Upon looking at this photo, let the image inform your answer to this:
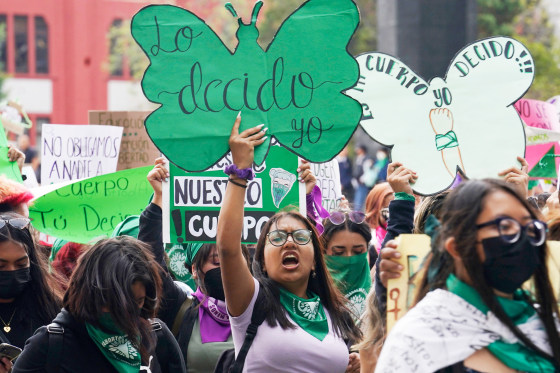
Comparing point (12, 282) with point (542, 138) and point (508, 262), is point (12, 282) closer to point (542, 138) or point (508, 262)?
point (508, 262)

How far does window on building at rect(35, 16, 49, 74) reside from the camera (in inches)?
1585

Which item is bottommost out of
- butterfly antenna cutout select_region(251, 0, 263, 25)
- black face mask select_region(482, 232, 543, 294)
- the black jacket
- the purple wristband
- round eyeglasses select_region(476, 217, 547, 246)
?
the black jacket

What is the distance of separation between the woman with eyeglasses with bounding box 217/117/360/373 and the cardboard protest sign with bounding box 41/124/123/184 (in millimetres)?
2660

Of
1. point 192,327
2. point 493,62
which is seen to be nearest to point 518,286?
point 493,62

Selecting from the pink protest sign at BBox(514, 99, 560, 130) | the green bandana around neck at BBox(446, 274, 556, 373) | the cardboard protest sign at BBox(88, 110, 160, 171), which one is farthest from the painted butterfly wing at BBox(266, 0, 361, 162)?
the pink protest sign at BBox(514, 99, 560, 130)

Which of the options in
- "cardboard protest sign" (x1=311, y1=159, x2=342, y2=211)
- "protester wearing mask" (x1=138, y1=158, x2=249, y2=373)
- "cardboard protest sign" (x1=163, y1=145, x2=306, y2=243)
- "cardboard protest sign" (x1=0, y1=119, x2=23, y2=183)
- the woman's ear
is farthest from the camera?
"cardboard protest sign" (x1=0, y1=119, x2=23, y2=183)

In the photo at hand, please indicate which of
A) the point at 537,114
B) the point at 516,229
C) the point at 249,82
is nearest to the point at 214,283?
the point at 249,82

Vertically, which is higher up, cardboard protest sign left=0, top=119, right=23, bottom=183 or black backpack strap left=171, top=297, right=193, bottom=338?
cardboard protest sign left=0, top=119, right=23, bottom=183

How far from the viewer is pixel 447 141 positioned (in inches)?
177

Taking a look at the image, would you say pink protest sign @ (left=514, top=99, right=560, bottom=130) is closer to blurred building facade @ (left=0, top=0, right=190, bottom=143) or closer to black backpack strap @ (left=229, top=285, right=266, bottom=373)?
black backpack strap @ (left=229, top=285, right=266, bottom=373)

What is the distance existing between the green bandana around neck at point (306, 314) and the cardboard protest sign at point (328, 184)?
1.76 metres

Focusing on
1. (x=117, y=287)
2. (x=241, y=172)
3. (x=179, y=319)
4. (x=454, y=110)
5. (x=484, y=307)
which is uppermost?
(x=454, y=110)

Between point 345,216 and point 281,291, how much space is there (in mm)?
1296

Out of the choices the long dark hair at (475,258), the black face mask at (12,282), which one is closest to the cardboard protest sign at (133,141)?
the black face mask at (12,282)
